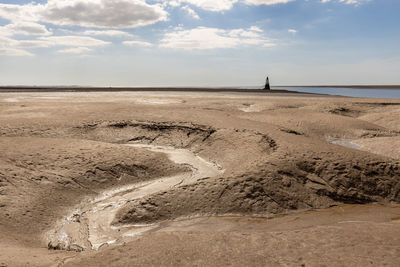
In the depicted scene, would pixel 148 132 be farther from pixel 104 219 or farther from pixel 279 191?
pixel 279 191

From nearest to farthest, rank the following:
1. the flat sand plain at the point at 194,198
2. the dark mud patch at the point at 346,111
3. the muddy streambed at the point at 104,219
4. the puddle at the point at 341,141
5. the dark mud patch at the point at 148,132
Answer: the flat sand plain at the point at 194,198, the muddy streambed at the point at 104,219, the dark mud patch at the point at 148,132, the puddle at the point at 341,141, the dark mud patch at the point at 346,111

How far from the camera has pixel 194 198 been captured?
4.44 m

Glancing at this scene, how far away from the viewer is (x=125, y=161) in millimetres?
5723

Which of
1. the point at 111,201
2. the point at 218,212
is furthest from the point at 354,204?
the point at 111,201

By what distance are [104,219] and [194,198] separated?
1.09m

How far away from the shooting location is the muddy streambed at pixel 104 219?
3.62 meters

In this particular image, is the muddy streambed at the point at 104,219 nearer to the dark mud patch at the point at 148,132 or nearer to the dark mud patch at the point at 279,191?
the dark mud patch at the point at 279,191

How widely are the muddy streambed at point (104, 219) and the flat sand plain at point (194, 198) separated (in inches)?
0.6

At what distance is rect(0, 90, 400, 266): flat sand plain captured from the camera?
2.83 metres

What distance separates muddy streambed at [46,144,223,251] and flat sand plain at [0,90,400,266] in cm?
1

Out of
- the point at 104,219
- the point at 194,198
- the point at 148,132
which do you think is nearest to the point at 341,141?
the point at 148,132

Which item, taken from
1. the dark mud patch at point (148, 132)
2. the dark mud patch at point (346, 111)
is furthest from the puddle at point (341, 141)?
the dark mud patch at point (346, 111)

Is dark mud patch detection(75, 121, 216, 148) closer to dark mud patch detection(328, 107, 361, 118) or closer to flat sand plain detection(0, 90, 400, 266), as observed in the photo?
flat sand plain detection(0, 90, 400, 266)

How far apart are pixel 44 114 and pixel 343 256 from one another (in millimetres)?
8251
